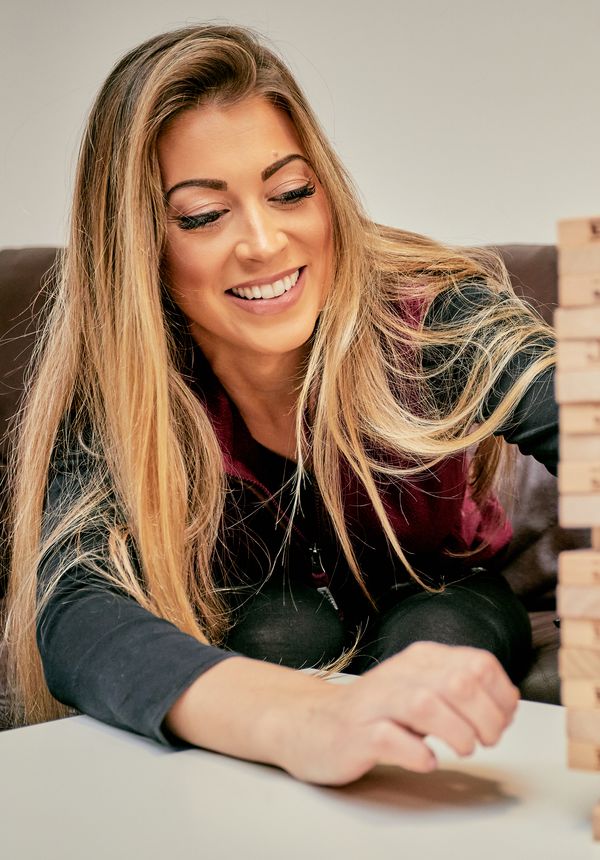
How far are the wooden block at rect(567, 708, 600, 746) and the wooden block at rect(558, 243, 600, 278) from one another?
0.25 m

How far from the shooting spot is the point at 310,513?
157 cm

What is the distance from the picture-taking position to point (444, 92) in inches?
100

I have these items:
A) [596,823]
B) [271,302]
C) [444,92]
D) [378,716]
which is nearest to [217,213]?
[271,302]

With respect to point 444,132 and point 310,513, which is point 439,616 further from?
point 444,132

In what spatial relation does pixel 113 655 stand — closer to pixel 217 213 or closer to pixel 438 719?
pixel 438 719

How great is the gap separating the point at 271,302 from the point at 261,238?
96 mm

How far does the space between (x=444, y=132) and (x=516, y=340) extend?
1324 millimetres

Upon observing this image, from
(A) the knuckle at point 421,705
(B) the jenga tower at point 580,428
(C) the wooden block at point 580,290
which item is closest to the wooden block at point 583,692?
(B) the jenga tower at point 580,428

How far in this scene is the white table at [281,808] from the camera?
0.69 m

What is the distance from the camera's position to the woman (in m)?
1.36

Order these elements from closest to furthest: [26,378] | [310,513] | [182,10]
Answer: [310,513] → [26,378] → [182,10]

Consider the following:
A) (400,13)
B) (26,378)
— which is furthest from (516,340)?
(400,13)

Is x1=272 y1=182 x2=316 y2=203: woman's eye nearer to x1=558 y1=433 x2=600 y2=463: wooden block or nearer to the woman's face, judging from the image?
the woman's face

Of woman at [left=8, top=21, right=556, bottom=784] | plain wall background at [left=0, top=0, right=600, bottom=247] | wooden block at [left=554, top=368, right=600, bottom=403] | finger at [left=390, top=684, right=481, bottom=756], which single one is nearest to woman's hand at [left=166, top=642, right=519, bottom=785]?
finger at [left=390, top=684, right=481, bottom=756]
